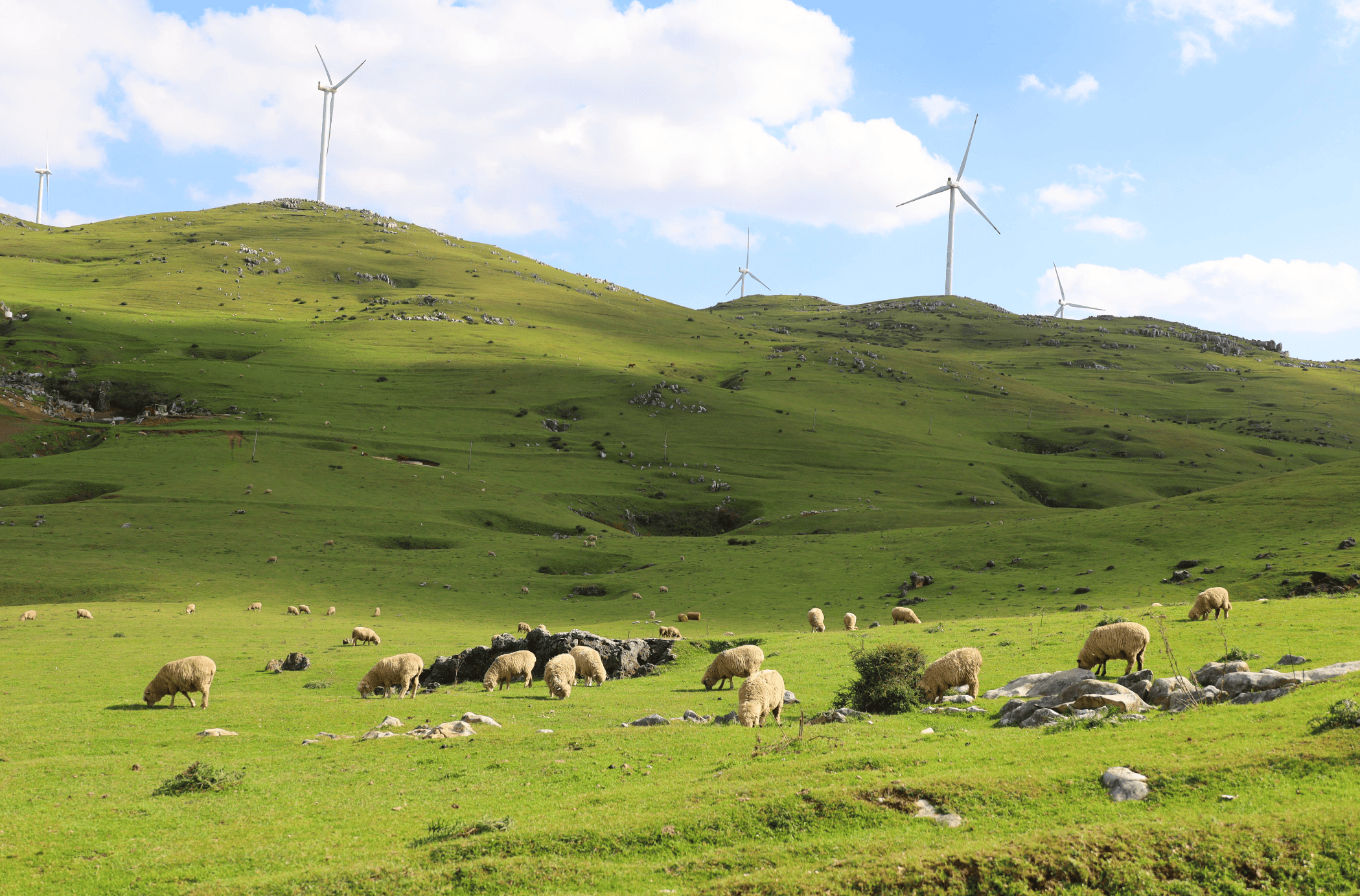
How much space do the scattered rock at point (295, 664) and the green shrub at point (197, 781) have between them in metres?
18.6

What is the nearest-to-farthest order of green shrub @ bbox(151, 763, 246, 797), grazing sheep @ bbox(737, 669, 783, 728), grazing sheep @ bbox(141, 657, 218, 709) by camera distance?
green shrub @ bbox(151, 763, 246, 797), grazing sheep @ bbox(737, 669, 783, 728), grazing sheep @ bbox(141, 657, 218, 709)

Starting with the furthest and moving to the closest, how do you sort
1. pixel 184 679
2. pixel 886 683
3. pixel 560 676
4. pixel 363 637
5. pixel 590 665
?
1. pixel 363 637
2. pixel 590 665
3. pixel 560 676
4. pixel 184 679
5. pixel 886 683

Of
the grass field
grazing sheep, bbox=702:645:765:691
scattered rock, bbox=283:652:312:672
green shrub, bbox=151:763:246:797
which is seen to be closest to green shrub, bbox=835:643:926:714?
the grass field

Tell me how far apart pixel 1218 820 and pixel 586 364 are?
6204 inches

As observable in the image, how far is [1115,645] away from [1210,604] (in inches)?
477

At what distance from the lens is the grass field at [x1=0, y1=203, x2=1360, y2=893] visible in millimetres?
11508

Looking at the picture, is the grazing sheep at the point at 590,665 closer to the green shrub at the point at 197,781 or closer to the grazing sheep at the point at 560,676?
the grazing sheep at the point at 560,676

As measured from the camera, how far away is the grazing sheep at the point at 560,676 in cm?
2782

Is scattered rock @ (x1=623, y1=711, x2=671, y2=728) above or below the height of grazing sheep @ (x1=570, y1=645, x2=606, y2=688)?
above

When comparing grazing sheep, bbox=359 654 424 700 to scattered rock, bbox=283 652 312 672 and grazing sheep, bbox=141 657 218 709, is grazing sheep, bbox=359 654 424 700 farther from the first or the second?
scattered rock, bbox=283 652 312 672

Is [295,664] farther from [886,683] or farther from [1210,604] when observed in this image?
[1210,604]

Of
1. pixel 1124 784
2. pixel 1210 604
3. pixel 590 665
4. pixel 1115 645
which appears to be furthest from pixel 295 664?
pixel 1210 604

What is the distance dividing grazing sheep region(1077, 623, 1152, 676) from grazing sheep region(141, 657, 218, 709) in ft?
86.2

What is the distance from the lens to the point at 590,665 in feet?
104
